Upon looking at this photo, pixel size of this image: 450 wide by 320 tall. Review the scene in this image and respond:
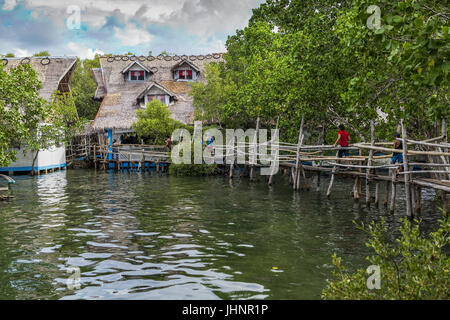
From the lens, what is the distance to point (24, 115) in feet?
84.2

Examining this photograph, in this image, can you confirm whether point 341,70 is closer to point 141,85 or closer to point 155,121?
point 155,121

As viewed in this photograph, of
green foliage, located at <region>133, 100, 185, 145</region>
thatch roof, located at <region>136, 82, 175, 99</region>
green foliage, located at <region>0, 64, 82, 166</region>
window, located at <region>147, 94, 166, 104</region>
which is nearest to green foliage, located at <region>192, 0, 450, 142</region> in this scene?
green foliage, located at <region>133, 100, 185, 145</region>

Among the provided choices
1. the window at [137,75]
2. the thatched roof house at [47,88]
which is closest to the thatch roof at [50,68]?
the thatched roof house at [47,88]

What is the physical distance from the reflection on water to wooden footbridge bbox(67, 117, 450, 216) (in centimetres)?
94

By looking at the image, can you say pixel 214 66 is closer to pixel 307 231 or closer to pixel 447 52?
pixel 307 231

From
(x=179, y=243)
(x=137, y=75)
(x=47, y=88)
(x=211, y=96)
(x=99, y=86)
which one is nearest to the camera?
(x=179, y=243)

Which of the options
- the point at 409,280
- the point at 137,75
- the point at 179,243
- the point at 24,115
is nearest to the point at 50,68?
the point at 137,75

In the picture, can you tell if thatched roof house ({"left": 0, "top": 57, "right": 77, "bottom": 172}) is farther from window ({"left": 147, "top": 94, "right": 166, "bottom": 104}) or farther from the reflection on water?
the reflection on water

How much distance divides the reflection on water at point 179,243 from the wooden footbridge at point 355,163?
0.94 m

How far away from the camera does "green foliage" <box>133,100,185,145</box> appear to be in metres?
31.7

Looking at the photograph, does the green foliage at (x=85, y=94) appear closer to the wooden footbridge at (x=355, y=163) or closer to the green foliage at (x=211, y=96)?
the wooden footbridge at (x=355, y=163)

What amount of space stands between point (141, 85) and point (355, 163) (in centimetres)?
2484

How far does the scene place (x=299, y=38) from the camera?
16.4m
